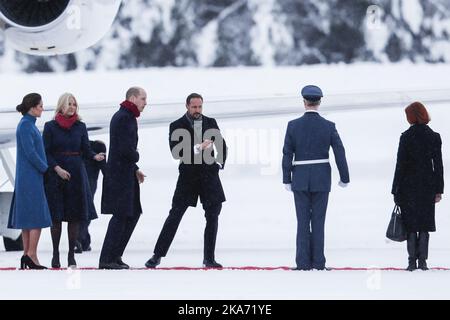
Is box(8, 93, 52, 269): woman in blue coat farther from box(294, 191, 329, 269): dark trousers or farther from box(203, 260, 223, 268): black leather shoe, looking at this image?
box(294, 191, 329, 269): dark trousers

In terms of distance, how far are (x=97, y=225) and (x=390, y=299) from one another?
7.36m

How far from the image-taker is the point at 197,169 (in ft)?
22.6

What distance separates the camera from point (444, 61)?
39938 mm

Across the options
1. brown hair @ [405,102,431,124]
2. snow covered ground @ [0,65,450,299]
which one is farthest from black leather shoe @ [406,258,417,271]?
brown hair @ [405,102,431,124]

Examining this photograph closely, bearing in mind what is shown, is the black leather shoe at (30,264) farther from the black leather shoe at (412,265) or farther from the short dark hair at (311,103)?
the black leather shoe at (412,265)

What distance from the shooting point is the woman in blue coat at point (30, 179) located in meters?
6.61

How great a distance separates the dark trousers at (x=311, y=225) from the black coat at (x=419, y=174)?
448 mm

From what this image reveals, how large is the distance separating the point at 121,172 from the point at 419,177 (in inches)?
64.3

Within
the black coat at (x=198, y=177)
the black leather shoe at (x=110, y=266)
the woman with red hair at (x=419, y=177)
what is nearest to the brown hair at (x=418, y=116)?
the woman with red hair at (x=419, y=177)

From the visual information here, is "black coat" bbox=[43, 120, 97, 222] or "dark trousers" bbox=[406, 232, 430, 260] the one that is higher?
"black coat" bbox=[43, 120, 97, 222]

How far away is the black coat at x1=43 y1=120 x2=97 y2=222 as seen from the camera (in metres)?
6.75

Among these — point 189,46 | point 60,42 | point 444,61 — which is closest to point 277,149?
point 189,46

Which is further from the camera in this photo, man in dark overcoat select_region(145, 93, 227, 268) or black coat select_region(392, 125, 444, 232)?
man in dark overcoat select_region(145, 93, 227, 268)

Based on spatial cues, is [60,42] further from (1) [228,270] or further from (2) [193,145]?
(1) [228,270]
